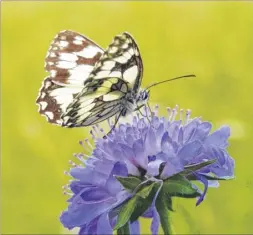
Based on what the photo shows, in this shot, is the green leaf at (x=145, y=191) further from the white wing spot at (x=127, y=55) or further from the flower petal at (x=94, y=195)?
the white wing spot at (x=127, y=55)

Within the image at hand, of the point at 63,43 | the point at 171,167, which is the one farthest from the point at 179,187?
the point at 63,43

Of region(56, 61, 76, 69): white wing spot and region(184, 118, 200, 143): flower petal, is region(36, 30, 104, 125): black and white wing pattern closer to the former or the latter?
region(56, 61, 76, 69): white wing spot

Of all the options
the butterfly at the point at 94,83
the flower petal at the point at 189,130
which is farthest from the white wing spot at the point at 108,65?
the flower petal at the point at 189,130

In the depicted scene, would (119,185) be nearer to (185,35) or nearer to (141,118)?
(141,118)

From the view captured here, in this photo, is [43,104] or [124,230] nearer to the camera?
[124,230]

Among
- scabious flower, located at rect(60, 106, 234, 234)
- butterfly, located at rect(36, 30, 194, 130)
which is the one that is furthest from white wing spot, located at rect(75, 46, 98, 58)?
scabious flower, located at rect(60, 106, 234, 234)

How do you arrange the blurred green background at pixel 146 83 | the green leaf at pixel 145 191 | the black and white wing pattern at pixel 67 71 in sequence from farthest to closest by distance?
the blurred green background at pixel 146 83
the black and white wing pattern at pixel 67 71
the green leaf at pixel 145 191

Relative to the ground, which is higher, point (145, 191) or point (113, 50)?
point (113, 50)

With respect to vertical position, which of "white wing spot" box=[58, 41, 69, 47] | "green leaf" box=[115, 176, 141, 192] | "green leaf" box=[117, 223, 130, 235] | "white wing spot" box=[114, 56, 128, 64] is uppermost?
"white wing spot" box=[58, 41, 69, 47]

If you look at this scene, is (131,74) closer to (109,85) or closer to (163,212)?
(109,85)
